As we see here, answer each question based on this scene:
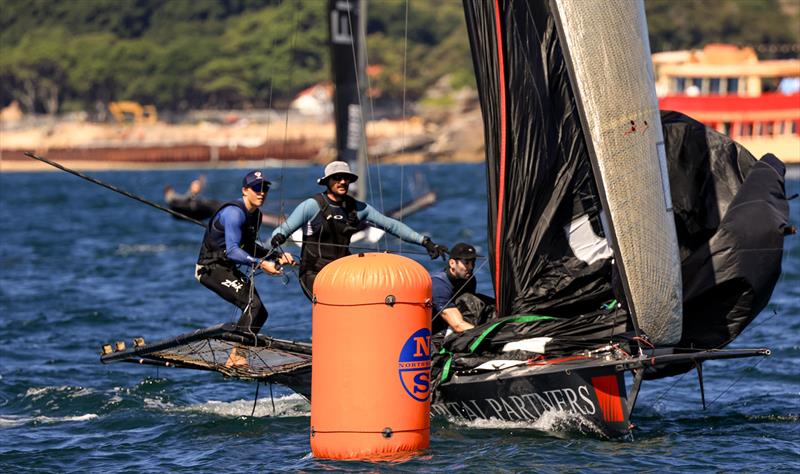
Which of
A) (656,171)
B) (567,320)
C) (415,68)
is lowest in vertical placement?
(567,320)

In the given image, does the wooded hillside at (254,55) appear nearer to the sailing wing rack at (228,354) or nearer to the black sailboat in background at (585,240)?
the black sailboat in background at (585,240)

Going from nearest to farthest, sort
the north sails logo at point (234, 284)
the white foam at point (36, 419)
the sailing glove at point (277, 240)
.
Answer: the sailing glove at point (277, 240), the north sails logo at point (234, 284), the white foam at point (36, 419)

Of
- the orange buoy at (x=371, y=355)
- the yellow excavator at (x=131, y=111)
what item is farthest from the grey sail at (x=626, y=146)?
the yellow excavator at (x=131, y=111)

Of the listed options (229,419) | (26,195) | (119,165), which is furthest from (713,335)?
(119,165)

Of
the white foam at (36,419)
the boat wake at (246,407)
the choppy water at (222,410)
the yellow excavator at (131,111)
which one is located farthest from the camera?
the yellow excavator at (131,111)

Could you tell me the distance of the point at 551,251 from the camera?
11.1m

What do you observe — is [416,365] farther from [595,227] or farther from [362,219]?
[595,227]

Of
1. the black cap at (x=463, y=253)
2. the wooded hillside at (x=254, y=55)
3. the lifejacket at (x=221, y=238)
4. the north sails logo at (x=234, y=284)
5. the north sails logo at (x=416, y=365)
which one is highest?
the wooded hillside at (x=254, y=55)

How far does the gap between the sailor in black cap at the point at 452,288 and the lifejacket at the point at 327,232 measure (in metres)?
0.77

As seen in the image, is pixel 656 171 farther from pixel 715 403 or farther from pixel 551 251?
pixel 715 403

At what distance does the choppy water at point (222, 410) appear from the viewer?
9.55 meters

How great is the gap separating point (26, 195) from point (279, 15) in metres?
60.6

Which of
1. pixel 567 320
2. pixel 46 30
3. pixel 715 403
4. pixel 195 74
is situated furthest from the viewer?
pixel 46 30

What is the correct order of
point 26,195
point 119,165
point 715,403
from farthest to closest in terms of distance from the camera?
point 119,165 < point 26,195 < point 715,403
